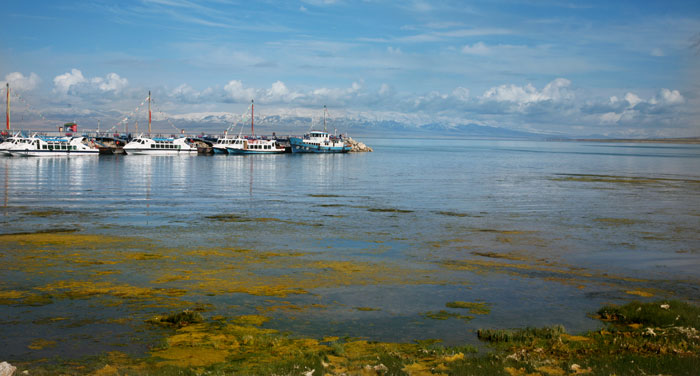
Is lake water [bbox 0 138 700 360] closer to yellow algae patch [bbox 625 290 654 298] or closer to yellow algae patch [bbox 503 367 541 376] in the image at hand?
yellow algae patch [bbox 625 290 654 298]

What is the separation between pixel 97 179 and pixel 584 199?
47153 mm

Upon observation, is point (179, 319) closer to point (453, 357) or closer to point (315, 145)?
point (453, 357)

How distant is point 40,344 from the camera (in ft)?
41.4

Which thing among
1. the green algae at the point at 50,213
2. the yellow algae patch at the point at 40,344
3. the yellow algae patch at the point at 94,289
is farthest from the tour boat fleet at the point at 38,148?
the yellow algae patch at the point at 40,344

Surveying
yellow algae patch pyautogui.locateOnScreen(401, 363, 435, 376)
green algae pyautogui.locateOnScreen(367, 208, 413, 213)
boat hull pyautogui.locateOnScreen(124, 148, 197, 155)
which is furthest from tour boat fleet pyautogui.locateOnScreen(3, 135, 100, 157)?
yellow algae patch pyautogui.locateOnScreen(401, 363, 435, 376)

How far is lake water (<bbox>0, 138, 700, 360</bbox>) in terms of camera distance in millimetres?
14695

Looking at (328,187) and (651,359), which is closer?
(651,359)

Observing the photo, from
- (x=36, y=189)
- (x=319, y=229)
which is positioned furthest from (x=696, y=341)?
(x=36, y=189)

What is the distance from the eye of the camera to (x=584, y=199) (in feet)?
152

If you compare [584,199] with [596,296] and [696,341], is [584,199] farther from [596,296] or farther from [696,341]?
[696,341]

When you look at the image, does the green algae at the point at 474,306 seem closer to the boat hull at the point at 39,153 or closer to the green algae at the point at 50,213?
the green algae at the point at 50,213

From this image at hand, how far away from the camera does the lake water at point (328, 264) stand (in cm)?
1470

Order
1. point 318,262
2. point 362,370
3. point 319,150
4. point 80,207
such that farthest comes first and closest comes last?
1. point 319,150
2. point 80,207
3. point 318,262
4. point 362,370

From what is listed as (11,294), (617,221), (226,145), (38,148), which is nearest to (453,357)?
(11,294)
